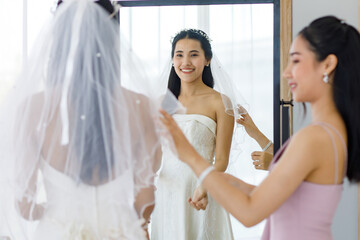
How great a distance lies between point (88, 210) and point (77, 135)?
21 centimetres

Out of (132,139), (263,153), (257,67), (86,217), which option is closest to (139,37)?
(257,67)

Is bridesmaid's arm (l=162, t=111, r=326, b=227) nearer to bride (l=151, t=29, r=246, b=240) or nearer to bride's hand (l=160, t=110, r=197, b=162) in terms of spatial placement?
bride's hand (l=160, t=110, r=197, b=162)

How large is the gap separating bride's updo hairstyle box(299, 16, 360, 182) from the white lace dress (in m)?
0.62

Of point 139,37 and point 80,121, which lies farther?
point 139,37

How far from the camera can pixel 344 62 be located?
1166 millimetres

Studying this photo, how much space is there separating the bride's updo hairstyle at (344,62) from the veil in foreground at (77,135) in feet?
1.67

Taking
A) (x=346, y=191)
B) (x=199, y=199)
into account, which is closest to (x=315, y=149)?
(x=199, y=199)

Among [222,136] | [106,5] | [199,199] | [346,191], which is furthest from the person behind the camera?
[346,191]

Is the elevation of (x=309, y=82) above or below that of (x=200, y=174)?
above

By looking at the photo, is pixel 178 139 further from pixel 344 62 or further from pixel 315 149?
pixel 344 62

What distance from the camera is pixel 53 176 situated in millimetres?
1151

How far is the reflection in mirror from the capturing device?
2027 millimetres

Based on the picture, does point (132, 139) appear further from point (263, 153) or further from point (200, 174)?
point (263, 153)

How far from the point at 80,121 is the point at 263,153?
117 cm
